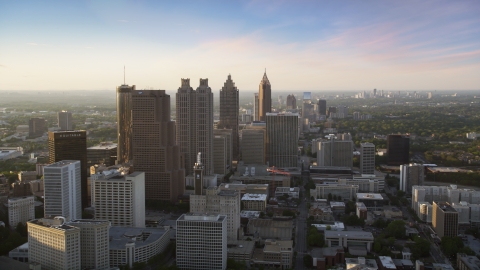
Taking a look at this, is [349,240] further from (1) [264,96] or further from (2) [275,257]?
(1) [264,96]

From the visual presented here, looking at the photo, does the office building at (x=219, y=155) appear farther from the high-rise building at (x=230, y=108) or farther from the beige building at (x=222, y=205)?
the beige building at (x=222, y=205)

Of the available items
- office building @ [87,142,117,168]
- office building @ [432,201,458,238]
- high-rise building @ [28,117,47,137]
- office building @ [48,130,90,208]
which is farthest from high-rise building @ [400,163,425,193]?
high-rise building @ [28,117,47,137]

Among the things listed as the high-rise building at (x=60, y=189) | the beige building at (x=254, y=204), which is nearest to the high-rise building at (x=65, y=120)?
the beige building at (x=254, y=204)

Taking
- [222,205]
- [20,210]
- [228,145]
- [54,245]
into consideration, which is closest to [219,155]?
[228,145]

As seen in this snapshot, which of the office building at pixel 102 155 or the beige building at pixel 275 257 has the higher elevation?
the office building at pixel 102 155

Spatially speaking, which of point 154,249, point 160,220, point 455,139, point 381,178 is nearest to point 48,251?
point 154,249

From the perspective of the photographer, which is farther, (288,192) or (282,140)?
(282,140)
